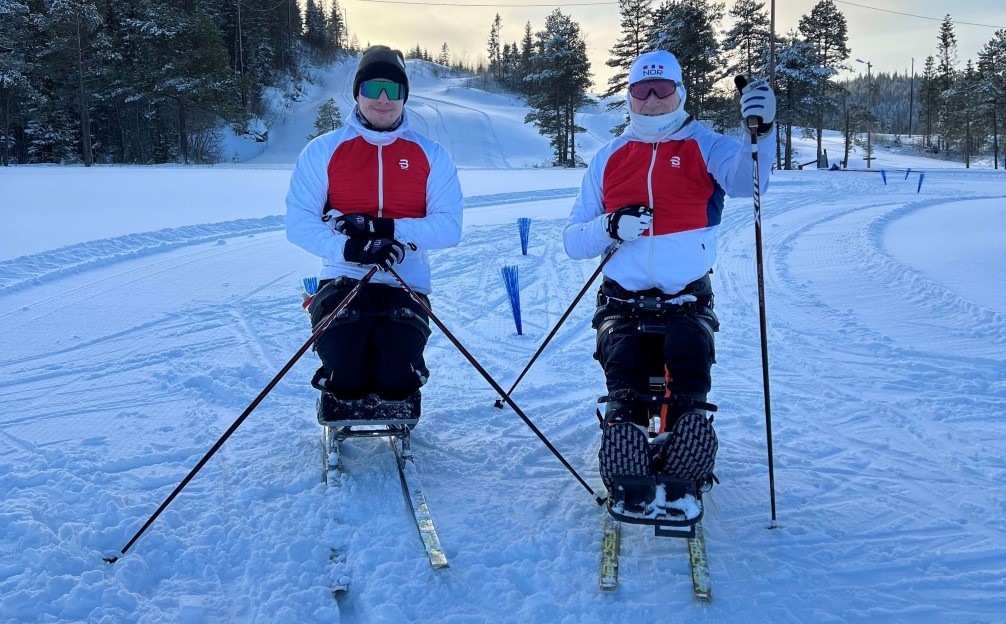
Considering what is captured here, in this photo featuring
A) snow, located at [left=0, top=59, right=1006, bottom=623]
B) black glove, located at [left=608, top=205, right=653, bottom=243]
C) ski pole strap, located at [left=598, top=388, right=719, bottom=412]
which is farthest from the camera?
black glove, located at [left=608, top=205, right=653, bottom=243]

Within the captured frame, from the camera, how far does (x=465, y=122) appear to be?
47844 mm

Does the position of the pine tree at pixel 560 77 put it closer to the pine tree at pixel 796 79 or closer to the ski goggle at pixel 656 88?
the pine tree at pixel 796 79

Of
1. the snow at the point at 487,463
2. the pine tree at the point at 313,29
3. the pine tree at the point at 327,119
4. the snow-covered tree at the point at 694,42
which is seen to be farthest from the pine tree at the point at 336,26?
the snow at the point at 487,463

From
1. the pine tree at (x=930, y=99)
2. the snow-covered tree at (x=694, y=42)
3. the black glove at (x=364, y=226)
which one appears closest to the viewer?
the black glove at (x=364, y=226)

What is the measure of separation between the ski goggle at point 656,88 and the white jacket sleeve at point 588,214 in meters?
0.34

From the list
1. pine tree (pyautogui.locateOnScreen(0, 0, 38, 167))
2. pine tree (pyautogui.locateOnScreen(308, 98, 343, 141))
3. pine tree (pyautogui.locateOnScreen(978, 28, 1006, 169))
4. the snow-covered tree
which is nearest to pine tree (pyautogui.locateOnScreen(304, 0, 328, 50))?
pine tree (pyautogui.locateOnScreen(308, 98, 343, 141))

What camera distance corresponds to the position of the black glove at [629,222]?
285cm

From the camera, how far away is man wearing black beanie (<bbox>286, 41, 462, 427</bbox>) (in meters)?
3.12

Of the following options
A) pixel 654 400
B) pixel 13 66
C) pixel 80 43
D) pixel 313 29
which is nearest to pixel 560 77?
pixel 80 43

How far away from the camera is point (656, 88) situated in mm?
2959

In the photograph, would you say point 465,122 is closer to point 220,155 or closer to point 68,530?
point 220,155

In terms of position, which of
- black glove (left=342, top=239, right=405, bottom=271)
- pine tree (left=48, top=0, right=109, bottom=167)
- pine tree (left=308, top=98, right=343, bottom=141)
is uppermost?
pine tree (left=48, top=0, right=109, bottom=167)

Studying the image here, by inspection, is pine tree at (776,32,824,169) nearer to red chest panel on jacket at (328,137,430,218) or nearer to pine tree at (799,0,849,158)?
pine tree at (799,0,849,158)

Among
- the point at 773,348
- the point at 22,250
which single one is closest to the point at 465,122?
the point at 22,250
